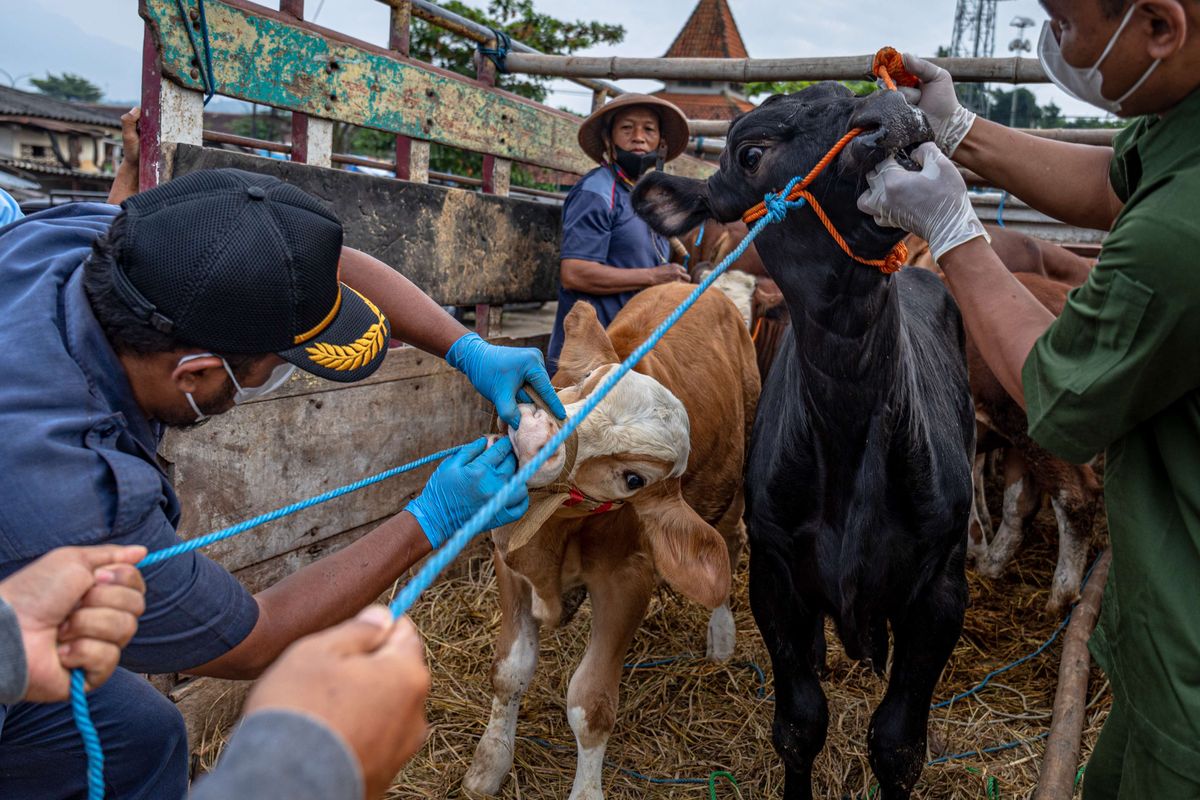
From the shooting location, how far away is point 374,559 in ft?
5.99

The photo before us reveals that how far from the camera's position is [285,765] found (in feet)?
2.53

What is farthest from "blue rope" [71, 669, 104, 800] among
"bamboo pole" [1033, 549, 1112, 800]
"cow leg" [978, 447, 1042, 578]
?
"cow leg" [978, 447, 1042, 578]

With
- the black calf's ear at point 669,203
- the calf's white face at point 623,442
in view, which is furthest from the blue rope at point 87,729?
the black calf's ear at point 669,203

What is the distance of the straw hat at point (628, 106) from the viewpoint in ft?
16.2

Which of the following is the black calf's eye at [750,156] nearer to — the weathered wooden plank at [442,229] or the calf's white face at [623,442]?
the calf's white face at [623,442]

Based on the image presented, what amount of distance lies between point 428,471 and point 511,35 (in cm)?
1181

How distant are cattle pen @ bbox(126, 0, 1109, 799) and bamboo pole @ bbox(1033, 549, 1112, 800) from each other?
99mm

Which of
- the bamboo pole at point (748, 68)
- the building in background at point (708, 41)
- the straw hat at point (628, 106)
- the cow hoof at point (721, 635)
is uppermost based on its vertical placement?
the building in background at point (708, 41)

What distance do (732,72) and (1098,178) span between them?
11.4 ft

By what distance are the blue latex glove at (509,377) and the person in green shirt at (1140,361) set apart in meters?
1.07

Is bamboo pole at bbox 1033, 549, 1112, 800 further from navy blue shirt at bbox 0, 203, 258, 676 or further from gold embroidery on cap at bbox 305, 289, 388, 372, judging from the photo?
navy blue shirt at bbox 0, 203, 258, 676

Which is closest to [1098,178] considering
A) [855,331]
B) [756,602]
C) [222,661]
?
[855,331]

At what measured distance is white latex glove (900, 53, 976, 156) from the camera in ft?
7.72

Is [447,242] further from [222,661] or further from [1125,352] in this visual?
[1125,352]
